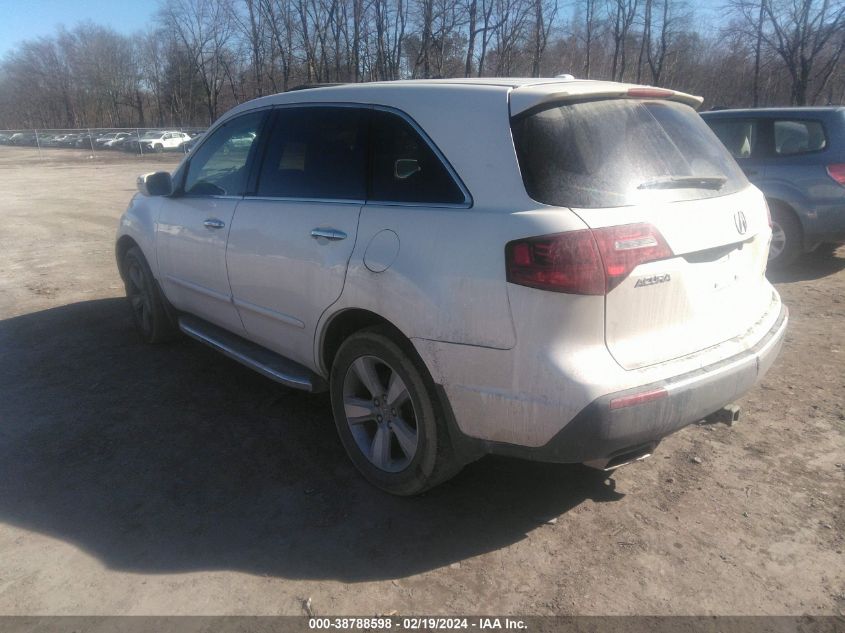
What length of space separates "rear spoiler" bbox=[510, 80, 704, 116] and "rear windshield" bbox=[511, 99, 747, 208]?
0.03 meters

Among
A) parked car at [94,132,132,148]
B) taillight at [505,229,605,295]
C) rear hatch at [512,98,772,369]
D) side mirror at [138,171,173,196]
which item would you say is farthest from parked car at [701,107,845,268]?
parked car at [94,132,132,148]

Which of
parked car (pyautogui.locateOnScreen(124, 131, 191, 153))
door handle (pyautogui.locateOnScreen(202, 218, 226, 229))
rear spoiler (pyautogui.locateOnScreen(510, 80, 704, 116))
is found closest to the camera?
rear spoiler (pyautogui.locateOnScreen(510, 80, 704, 116))

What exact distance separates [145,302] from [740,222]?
14.0ft

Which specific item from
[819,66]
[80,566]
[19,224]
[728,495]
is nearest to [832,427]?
[728,495]

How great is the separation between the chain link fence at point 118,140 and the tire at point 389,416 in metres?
42.4

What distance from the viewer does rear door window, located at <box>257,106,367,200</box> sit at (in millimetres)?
3305

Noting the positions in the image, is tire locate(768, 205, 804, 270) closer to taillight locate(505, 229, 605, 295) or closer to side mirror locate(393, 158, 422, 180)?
side mirror locate(393, 158, 422, 180)

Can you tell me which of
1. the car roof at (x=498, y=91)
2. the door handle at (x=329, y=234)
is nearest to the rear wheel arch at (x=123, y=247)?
the car roof at (x=498, y=91)

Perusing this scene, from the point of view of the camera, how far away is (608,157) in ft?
8.62

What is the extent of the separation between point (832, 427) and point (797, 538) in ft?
4.10

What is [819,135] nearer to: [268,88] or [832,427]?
[832,427]

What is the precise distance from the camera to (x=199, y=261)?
4332mm

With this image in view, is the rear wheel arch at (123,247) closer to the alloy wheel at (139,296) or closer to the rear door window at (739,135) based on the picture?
the alloy wheel at (139,296)

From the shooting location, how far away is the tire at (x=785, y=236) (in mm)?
7109
